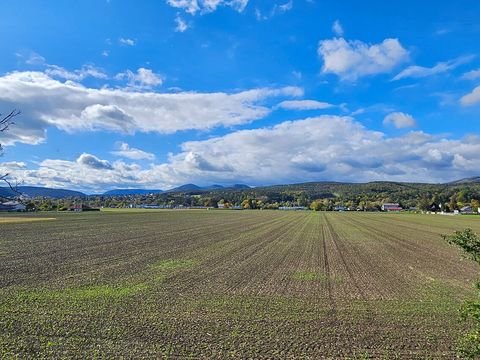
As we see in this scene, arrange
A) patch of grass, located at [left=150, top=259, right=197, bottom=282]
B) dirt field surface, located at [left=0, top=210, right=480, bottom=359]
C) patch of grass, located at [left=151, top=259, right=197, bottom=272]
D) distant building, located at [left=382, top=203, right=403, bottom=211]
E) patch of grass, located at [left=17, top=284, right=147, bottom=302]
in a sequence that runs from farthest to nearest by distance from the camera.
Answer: distant building, located at [left=382, top=203, right=403, bottom=211] → patch of grass, located at [left=151, top=259, right=197, bottom=272] → patch of grass, located at [left=150, top=259, right=197, bottom=282] → patch of grass, located at [left=17, top=284, right=147, bottom=302] → dirt field surface, located at [left=0, top=210, right=480, bottom=359]

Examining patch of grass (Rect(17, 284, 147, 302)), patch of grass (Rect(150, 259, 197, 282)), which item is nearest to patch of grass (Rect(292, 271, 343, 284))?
patch of grass (Rect(150, 259, 197, 282))

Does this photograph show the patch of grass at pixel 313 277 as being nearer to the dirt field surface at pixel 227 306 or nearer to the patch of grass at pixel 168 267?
the dirt field surface at pixel 227 306

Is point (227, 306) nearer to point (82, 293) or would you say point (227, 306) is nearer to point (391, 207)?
point (82, 293)

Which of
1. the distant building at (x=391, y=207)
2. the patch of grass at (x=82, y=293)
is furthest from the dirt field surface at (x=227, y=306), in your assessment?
the distant building at (x=391, y=207)

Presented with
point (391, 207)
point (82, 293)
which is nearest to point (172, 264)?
point (82, 293)

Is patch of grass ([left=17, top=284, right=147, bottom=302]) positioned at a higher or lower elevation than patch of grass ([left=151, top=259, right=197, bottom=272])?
higher

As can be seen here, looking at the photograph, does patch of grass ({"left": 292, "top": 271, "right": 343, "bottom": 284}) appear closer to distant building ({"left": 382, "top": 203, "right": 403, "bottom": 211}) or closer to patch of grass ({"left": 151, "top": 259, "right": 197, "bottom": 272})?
patch of grass ({"left": 151, "top": 259, "right": 197, "bottom": 272})

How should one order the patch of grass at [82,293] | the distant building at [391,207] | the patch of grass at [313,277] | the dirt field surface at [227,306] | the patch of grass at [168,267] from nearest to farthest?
1. the dirt field surface at [227,306]
2. the patch of grass at [82,293]
3. the patch of grass at [313,277]
4. the patch of grass at [168,267]
5. the distant building at [391,207]

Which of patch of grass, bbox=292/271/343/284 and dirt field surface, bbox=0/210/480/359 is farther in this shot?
patch of grass, bbox=292/271/343/284

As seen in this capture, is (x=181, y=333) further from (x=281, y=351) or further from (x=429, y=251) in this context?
(x=429, y=251)

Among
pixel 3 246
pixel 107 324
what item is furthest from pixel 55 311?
pixel 3 246

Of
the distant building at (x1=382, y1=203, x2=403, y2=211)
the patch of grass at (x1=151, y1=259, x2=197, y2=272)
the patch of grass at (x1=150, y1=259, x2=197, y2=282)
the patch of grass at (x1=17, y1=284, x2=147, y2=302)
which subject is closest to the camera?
the patch of grass at (x1=17, y1=284, x2=147, y2=302)
